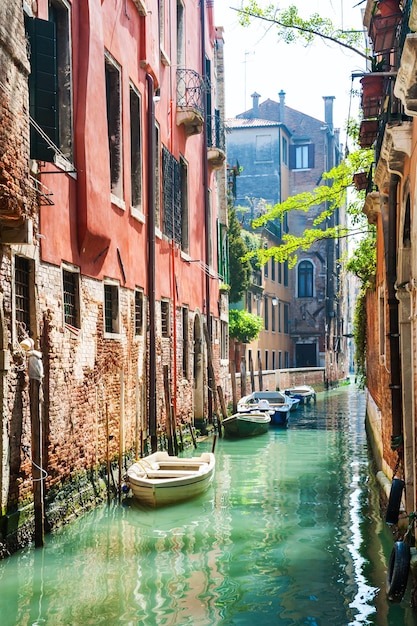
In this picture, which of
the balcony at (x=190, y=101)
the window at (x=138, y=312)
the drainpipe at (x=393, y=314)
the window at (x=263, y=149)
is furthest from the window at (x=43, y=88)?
the window at (x=263, y=149)

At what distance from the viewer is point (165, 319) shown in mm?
15008

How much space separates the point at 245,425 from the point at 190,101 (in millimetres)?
6843

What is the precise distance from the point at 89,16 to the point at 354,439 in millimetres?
11916

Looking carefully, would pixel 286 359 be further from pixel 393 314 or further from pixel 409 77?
pixel 409 77

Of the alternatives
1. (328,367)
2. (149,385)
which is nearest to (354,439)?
(149,385)

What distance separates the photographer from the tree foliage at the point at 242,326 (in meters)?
26.4

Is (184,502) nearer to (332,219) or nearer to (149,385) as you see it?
(149,385)

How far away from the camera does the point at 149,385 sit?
13.2m

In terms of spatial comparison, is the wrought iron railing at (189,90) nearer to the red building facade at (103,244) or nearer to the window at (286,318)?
the red building facade at (103,244)

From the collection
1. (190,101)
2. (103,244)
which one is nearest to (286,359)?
(190,101)

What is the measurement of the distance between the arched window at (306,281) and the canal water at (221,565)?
30810mm

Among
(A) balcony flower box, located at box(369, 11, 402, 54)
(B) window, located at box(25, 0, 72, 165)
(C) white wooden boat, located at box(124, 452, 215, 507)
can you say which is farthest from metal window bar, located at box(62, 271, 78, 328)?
(A) balcony flower box, located at box(369, 11, 402, 54)

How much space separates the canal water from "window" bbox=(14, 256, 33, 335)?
2022 mm

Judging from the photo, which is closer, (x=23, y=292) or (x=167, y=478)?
(x=23, y=292)
